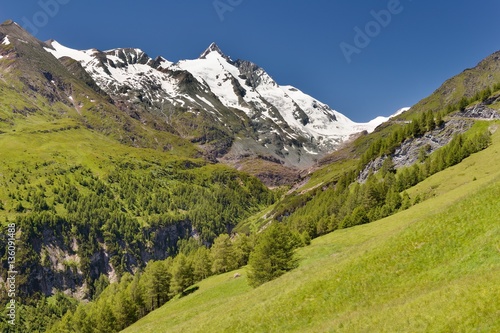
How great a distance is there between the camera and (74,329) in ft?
327

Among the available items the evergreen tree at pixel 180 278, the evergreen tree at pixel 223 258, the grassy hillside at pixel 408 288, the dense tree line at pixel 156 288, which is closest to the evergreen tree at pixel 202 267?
the dense tree line at pixel 156 288

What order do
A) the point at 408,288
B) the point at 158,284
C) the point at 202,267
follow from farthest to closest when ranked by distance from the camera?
the point at 202,267
the point at 158,284
the point at 408,288

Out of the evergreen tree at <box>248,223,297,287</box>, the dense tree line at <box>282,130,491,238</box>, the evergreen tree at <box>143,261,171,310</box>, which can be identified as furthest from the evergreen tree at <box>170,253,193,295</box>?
the evergreen tree at <box>248,223,297,287</box>

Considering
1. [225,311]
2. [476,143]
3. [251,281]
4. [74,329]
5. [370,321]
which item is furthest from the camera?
[476,143]

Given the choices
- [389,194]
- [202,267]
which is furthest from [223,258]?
[389,194]

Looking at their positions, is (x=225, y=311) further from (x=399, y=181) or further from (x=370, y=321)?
(x=399, y=181)

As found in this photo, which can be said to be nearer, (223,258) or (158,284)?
(158,284)

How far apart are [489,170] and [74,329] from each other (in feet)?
400

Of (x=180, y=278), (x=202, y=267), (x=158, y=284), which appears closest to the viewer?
(x=180, y=278)

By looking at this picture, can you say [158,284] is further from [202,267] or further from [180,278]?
[202,267]

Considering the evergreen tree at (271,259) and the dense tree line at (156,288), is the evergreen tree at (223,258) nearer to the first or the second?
the dense tree line at (156,288)

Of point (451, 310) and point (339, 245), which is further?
point (339, 245)

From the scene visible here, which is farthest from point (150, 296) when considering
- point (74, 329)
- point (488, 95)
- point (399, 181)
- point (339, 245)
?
point (488, 95)

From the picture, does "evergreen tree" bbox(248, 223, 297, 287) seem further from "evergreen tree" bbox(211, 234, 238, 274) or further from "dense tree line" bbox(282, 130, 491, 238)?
"evergreen tree" bbox(211, 234, 238, 274)
